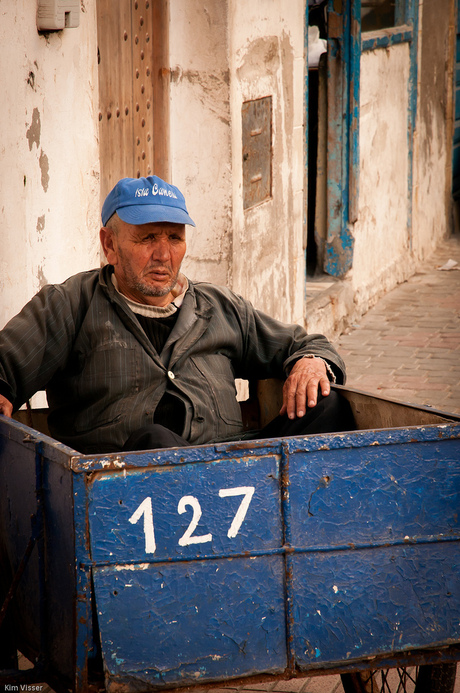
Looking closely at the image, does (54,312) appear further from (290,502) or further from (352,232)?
(352,232)

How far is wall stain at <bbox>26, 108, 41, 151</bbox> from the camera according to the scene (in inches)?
127

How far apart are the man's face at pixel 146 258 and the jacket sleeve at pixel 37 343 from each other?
200 mm

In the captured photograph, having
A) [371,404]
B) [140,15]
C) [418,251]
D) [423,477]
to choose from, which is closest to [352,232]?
[418,251]

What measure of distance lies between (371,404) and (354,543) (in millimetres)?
611

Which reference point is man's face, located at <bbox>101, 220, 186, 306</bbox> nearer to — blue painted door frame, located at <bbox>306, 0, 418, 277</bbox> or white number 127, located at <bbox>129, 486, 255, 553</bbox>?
white number 127, located at <bbox>129, 486, 255, 553</bbox>

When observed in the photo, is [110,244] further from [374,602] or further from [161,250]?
[374,602]

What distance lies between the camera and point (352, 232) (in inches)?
301

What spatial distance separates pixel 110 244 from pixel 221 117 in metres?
2.15

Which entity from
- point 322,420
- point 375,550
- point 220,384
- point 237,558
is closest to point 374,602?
point 375,550

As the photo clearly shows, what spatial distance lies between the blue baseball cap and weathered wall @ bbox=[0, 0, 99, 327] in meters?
0.48

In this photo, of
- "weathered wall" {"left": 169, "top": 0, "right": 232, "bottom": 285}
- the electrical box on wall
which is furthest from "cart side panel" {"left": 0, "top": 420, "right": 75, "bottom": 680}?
"weathered wall" {"left": 169, "top": 0, "right": 232, "bottom": 285}

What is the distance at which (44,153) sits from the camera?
3.32 metres

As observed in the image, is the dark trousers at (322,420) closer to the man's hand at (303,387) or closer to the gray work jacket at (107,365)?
the man's hand at (303,387)

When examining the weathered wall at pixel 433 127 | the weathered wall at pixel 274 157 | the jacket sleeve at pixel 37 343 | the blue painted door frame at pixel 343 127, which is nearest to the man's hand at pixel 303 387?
the jacket sleeve at pixel 37 343
